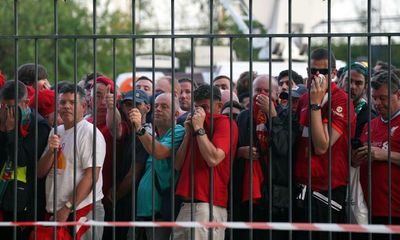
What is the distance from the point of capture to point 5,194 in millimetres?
9094

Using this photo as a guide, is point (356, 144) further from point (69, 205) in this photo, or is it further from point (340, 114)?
point (69, 205)

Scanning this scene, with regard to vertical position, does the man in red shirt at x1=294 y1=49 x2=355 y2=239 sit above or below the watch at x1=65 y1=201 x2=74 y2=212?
above

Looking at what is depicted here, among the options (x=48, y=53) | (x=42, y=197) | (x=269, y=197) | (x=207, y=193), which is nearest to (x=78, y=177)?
(x=42, y=197)

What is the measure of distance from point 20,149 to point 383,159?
8.76 feet

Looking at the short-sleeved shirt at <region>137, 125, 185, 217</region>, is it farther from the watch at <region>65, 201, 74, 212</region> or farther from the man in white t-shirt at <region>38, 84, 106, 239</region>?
the watch at <region>65, 201, 74, 212</region>

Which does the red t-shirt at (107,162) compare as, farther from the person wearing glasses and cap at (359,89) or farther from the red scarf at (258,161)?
the person wearing glasses and cap at (359,89)

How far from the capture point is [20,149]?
29.5 feet

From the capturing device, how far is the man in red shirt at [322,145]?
8.46 meters

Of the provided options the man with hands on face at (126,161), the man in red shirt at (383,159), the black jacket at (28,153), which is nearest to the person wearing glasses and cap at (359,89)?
the man in red shirt at (383,159)

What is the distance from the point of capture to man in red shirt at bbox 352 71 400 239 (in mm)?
8734

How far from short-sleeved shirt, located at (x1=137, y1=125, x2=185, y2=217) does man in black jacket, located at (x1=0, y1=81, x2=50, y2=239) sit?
787mm

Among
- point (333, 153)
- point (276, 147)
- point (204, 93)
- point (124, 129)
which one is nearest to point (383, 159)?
point (333, 153)

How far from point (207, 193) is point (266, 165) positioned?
490 millimetres

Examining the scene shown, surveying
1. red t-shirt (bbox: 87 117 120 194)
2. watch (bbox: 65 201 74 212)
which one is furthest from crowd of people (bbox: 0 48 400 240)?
red t-shirt (bbox: 87 117 120 194)
